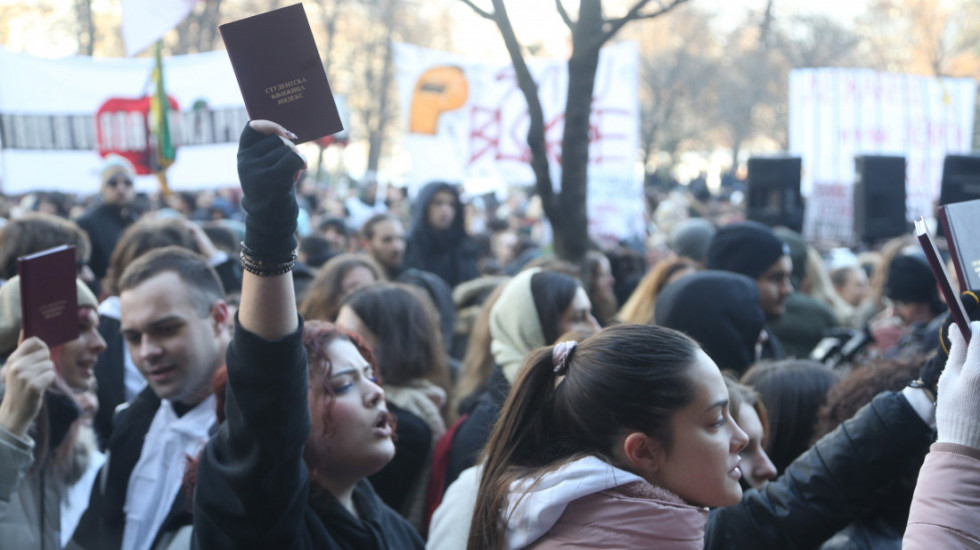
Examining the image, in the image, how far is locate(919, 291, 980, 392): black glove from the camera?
6.15ft

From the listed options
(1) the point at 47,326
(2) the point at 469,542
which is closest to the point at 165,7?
(1) the point at 47,326

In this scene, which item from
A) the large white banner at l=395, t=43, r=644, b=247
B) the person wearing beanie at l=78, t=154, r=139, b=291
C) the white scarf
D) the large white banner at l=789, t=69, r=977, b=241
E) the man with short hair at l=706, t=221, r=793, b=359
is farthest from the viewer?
the large white banner at l=789, t=69, r=977, b=241

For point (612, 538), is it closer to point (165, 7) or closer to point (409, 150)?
point (165, 7)

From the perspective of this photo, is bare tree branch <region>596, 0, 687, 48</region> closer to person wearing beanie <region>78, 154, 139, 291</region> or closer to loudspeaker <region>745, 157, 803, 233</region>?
person wearing beanie <region>78, 154, 139, 291</region>

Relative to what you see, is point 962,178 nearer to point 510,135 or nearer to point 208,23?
point 510,135

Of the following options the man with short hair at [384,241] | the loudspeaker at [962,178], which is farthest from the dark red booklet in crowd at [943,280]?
the man with short hair at [384,241]

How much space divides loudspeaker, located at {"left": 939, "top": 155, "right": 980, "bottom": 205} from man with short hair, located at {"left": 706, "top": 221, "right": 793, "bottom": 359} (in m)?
1.83

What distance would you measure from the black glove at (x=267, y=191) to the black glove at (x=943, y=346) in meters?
1.33

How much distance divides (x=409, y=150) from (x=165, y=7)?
536 cm

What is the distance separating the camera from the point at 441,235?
23.0ft

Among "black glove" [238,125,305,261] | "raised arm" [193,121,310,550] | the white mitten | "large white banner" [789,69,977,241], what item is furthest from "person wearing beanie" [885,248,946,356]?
"large white banner" [789,69,977,241]

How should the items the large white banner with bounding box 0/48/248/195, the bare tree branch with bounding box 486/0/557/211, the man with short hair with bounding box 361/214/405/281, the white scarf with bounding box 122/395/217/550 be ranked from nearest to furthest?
the white scarf with bounding box 122/395/217/550, the bare tree branch with bounding box 486/0/557/211, the man with short hair with bounding box 361/214/405/281, the large white banner with bounding box 0/48/248/195

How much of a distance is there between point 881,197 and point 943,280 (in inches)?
253

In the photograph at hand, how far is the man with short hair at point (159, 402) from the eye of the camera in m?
2.75
